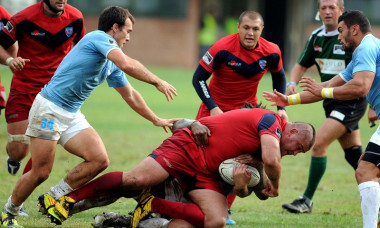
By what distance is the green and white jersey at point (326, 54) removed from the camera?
29.8ft

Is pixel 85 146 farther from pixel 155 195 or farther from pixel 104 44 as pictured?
pixel 104 44

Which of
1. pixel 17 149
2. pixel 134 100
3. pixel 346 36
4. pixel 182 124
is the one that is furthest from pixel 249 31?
pixel 17 149

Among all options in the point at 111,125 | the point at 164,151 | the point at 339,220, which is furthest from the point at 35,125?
the point at 111,125

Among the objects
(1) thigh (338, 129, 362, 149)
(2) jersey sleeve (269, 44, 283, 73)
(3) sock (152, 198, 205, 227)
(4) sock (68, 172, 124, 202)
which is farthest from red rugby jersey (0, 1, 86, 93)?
(1) thigh (338, 129, 362, 149)

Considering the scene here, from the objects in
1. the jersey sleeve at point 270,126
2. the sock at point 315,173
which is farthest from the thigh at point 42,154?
the sock at point 315,173

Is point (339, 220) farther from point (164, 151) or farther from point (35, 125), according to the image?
point (35, 125)

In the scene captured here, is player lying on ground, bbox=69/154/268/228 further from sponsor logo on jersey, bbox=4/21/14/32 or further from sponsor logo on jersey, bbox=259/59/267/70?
sponsor logo on jersey, bbox=4/21/14/32

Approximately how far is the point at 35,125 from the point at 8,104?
1755mm

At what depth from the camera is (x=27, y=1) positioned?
95.9 ft

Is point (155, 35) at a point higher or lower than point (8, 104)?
lower

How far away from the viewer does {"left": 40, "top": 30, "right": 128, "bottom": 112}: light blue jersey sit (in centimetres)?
662

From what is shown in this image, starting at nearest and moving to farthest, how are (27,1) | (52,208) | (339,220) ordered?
(52,208), (339,220), (27,1)

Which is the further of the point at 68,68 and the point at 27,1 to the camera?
the point at 27,1

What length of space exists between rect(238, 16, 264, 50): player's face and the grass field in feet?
6.63
